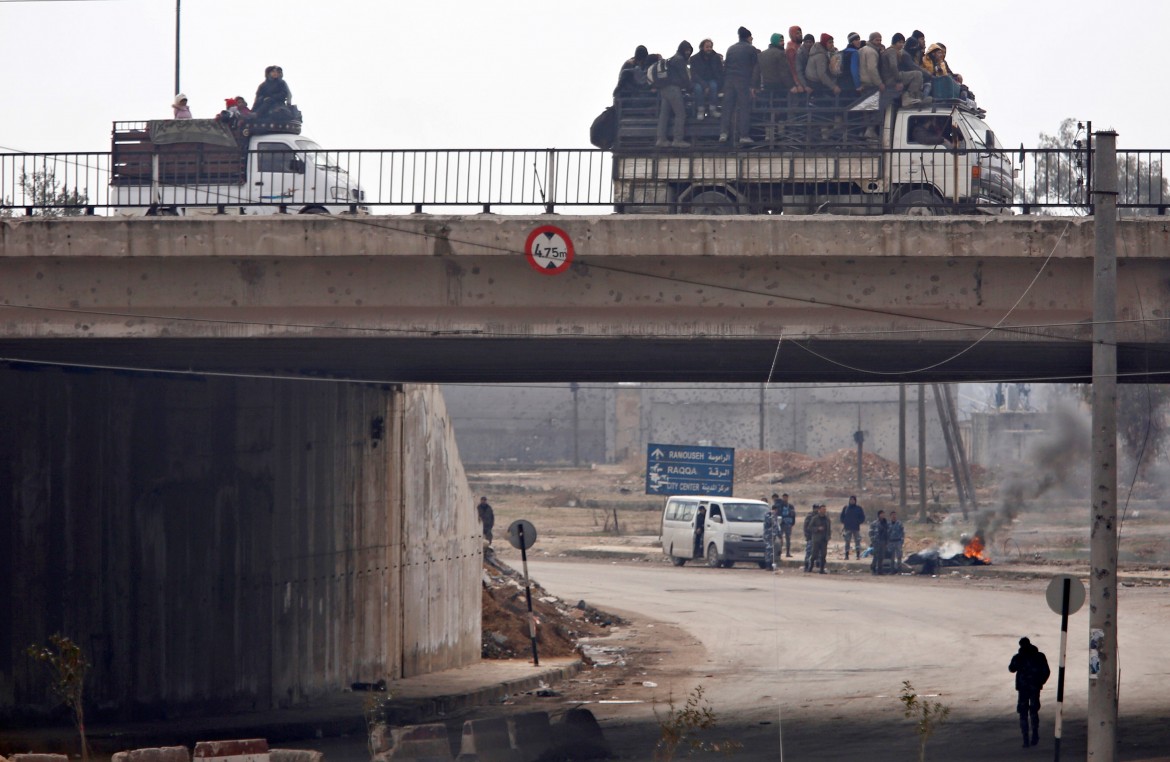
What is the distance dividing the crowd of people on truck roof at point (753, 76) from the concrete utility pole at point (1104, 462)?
4805 millimetres

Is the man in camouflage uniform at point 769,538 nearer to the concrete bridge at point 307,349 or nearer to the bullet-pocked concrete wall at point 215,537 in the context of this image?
the bullet-pocked concrete wall at point 215,537

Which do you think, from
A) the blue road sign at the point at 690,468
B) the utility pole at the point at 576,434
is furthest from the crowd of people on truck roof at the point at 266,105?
the utility pole at the point at 576,434

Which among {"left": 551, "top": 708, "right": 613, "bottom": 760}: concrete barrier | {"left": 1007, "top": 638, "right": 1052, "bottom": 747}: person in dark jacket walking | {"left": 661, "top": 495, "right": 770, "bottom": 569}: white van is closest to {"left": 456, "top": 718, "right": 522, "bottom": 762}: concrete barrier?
{"left": 551, "top": 708, "right": 613, "bottom": 760}: concrete barrier

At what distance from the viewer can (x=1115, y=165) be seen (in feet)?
42.2

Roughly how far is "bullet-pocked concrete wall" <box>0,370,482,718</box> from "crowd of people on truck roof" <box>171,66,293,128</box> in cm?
388

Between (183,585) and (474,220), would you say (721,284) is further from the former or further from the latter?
(183,585)

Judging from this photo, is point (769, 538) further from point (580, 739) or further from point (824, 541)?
point (580, 739)

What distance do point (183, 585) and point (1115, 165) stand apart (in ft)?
36.9

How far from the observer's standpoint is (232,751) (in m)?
11.1

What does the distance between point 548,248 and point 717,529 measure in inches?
1034

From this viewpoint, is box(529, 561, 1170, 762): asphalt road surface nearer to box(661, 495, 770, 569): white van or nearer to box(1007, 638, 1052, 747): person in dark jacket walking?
box(1007, 638, 1052, 747): person in dark jacket walking

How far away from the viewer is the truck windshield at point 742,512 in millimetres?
38656

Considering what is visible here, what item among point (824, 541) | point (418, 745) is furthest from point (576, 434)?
point (418, 745)

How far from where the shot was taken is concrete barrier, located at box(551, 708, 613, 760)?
14.2 meters
